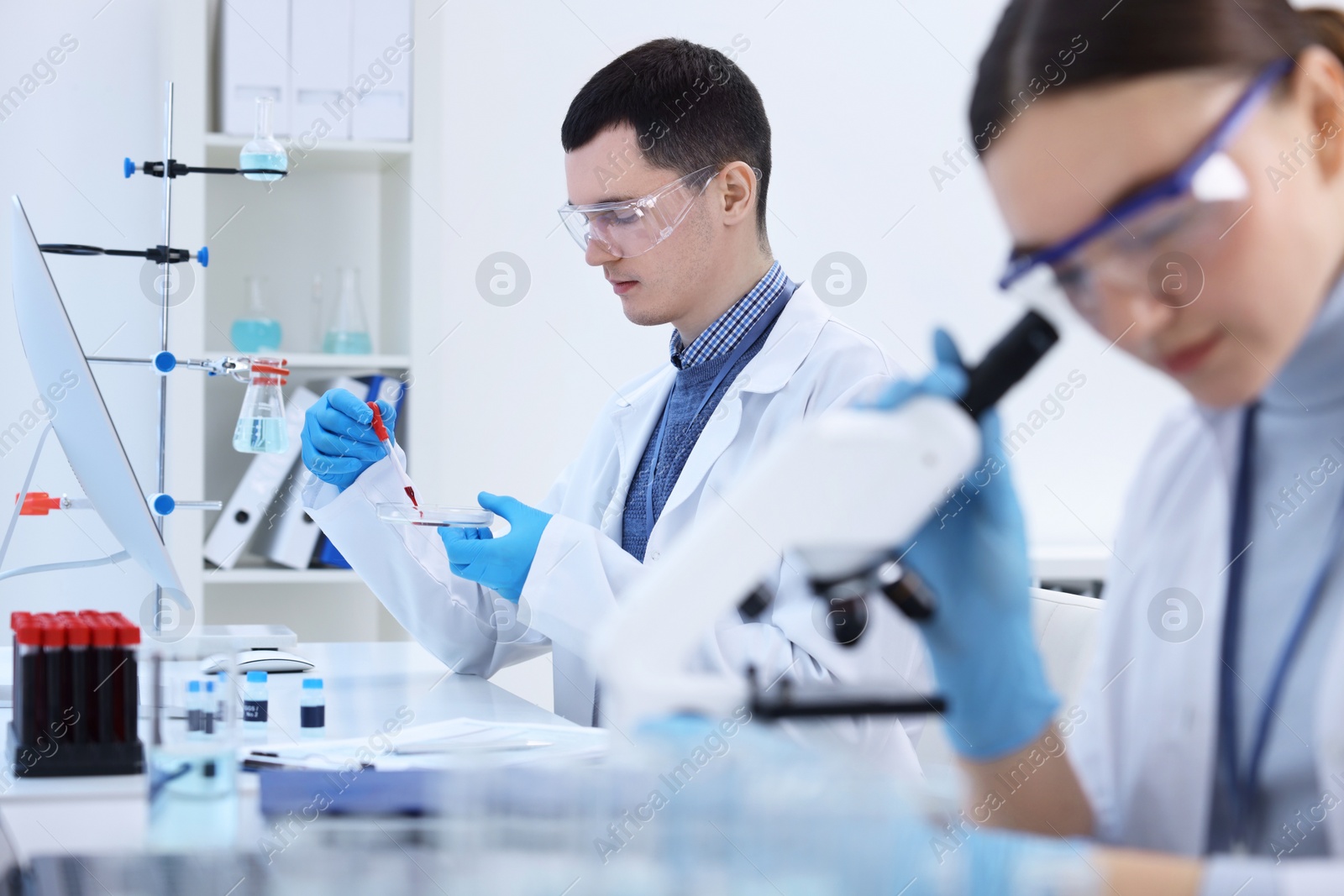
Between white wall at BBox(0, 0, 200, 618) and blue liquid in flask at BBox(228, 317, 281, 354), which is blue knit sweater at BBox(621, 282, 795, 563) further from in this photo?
white wall at BBox(0, 0, 200, 618)

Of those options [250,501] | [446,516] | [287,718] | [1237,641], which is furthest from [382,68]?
[1237,641]

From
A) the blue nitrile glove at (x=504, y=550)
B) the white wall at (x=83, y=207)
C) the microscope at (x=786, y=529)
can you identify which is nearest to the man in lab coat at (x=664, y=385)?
the blue nitrile glove at (x=504, y=550)

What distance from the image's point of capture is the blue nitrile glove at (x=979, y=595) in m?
0.84

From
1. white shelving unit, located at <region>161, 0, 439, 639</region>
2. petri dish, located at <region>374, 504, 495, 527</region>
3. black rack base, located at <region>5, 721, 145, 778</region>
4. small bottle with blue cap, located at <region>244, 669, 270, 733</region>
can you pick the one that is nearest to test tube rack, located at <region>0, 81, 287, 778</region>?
black rack base, located at <region>5, 721, 145, 778</region>

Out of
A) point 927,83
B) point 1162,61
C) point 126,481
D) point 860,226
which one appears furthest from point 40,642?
point 927,83

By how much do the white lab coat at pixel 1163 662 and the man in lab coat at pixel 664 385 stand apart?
0.74m

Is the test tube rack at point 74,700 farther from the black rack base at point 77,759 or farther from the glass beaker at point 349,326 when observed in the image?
the glass beaker at point 349,326

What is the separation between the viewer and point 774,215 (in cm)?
356

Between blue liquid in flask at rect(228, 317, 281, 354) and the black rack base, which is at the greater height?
blue liquid in flask at rect(228, 317, 281, 354)

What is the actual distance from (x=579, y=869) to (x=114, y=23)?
307cm

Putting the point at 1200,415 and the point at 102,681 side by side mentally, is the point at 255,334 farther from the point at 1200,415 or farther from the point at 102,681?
the point at 1200,415

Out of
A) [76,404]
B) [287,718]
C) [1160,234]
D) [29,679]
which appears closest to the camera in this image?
[1160,234]

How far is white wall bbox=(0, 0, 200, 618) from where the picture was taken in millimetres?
3121

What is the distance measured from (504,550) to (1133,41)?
3.56 ft
